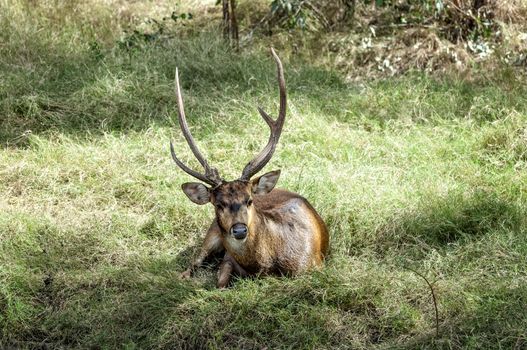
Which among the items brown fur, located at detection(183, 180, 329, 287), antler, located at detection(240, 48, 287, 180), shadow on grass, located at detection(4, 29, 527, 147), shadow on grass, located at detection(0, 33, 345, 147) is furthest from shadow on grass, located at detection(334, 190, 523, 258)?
shadow on grass, located at detection(0, 33, 345, 147)

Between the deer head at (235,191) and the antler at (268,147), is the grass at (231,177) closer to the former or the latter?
the deer head at (235,191)

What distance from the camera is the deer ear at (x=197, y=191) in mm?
5797

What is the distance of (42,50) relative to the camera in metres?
9.20

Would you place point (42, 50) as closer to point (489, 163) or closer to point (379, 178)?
point (379, 178)

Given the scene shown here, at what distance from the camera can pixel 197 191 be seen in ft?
19.1

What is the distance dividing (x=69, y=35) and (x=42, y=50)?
1.43 feet

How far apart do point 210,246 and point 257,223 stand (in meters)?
0.58

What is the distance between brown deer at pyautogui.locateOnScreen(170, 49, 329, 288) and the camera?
223 inches

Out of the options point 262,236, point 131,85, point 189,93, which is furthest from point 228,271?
point 131,85

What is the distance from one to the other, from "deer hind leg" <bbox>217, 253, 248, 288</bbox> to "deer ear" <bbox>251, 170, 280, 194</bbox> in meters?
0.44

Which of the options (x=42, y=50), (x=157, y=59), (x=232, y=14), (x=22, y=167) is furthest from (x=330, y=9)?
(x=22, y=167)

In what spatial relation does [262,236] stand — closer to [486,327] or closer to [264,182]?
[264,182]

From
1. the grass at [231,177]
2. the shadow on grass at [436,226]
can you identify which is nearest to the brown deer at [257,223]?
the grass at [231,177]

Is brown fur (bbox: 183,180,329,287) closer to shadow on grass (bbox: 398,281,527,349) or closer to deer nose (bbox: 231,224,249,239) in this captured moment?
deer nose (bbox: 231,224,249,239)
